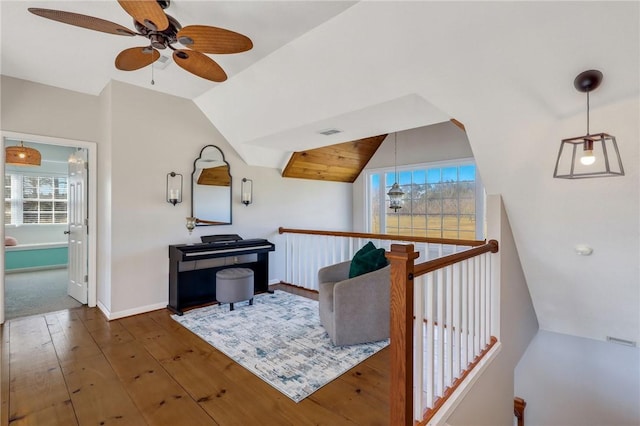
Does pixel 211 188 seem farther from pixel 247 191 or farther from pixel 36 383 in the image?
pixel 36 383

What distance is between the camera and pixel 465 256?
2.15m

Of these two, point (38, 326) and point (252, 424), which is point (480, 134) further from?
point (38, 326)

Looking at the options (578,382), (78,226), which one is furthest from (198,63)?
(578,382)

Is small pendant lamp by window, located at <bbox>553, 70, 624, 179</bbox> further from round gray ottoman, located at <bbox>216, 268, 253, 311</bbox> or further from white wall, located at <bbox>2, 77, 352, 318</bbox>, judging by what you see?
white wall, located at <bbox>2, 77, 352, 318</bbox>

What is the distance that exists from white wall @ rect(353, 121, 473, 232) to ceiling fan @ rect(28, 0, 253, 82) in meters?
3.83

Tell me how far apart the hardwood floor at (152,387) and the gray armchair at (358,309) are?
0.24m

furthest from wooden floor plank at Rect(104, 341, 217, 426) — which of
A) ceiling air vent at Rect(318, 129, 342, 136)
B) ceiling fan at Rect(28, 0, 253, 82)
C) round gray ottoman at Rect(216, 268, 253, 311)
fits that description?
ceiling air vent at Rect(318, 129, 342, 136)

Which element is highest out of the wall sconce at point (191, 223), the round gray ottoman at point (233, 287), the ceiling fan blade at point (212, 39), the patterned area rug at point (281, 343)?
the ceiling fan blade at point (212, 39)

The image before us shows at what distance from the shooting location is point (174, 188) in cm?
388

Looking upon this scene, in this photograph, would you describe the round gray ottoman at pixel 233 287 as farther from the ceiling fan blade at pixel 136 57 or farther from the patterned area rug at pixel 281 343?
the ceiling fan blade at pixel 136 57

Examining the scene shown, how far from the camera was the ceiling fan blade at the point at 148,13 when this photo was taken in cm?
157

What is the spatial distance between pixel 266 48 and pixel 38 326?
368 centimetres

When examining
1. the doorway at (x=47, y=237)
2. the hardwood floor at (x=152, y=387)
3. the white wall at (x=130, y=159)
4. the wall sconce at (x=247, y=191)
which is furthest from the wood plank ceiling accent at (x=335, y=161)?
the hardwood floor at (x=152, y=387)

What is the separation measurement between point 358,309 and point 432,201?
10.3ft
